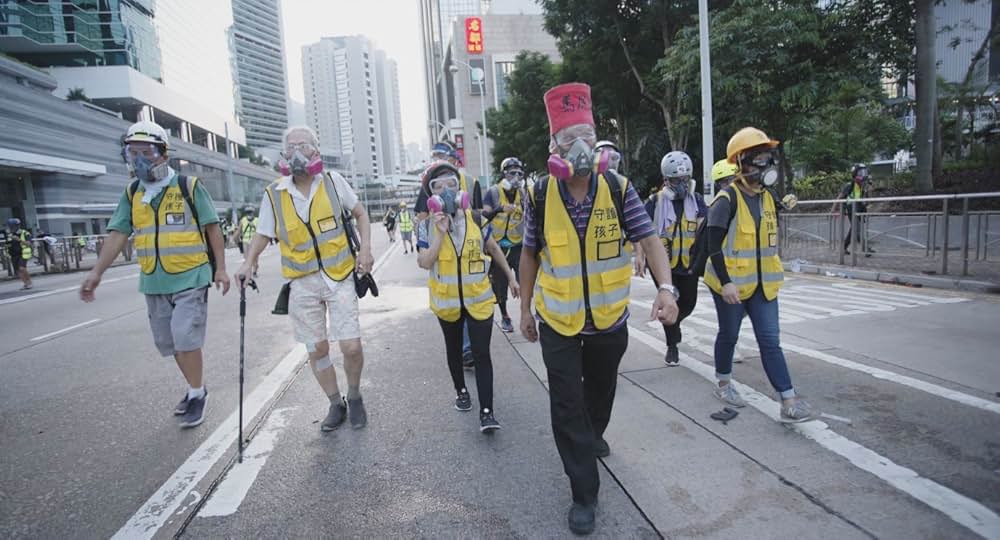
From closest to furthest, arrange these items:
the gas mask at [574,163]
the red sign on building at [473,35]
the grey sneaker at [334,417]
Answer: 1. the gas mask at [574,163]
2. the grey sneaker at [334,417]
3. the red sign on building at [473,35]

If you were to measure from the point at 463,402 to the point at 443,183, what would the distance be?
1.63 m

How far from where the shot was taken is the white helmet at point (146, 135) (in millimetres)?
3988

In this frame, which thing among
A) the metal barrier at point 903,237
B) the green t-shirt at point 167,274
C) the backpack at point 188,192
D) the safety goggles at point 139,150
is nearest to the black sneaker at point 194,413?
the green t-shirt at point 167,274

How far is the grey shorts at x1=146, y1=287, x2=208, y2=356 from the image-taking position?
4.01 m

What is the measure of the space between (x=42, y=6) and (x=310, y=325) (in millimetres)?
62521

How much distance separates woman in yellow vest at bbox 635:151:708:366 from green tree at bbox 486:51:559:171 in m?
24.4

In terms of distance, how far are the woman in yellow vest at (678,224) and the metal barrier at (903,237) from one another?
17.5 feet

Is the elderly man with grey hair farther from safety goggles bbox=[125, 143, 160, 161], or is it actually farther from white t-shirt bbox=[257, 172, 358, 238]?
safety goggles bbox=[125, 143, 160, 161]

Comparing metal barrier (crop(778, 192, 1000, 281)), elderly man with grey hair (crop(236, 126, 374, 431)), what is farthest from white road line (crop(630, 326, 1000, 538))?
metal barrier (crop(778, 192, 1000, 281))

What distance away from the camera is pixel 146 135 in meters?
4.02

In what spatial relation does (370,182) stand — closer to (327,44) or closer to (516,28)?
(516,28)

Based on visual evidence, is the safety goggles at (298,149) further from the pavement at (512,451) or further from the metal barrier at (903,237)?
the metal barrier at (903,237)

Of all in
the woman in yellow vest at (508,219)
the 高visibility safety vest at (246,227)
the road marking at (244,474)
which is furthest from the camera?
the 高visibility safety vest at (246,227)

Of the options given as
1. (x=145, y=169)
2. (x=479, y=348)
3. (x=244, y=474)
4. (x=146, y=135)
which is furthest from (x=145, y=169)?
(x=479, y=348)
